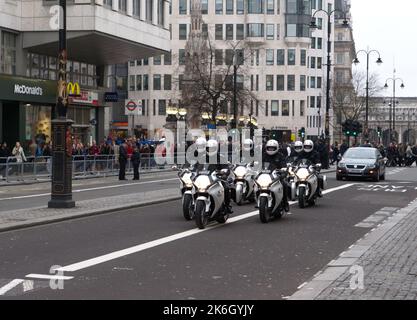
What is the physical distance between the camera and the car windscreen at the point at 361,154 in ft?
103

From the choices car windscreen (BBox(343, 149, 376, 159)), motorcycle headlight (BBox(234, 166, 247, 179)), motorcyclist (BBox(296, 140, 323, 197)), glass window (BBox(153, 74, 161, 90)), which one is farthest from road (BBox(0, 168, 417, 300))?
glass window (BBox(153, 74, 161, 90))

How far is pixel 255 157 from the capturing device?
21984mm

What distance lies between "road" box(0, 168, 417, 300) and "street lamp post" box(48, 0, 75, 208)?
145cm

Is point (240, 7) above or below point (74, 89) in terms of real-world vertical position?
above

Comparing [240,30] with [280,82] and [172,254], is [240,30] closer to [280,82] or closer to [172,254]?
[280,82]

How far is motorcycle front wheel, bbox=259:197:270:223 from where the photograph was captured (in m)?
14.5

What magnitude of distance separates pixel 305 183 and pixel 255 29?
81.4 meters

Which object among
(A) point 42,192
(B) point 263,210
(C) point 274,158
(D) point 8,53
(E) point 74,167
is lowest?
(A) point 42,192

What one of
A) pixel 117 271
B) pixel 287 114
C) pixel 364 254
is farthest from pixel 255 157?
pixel 287 114

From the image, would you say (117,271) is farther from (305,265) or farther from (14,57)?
(14,57)

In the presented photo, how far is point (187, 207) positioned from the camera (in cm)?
1451

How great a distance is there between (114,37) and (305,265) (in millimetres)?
31056

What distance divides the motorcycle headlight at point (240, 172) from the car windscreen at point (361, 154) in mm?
13954

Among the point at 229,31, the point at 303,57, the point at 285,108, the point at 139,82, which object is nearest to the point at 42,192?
the point at 229,31
